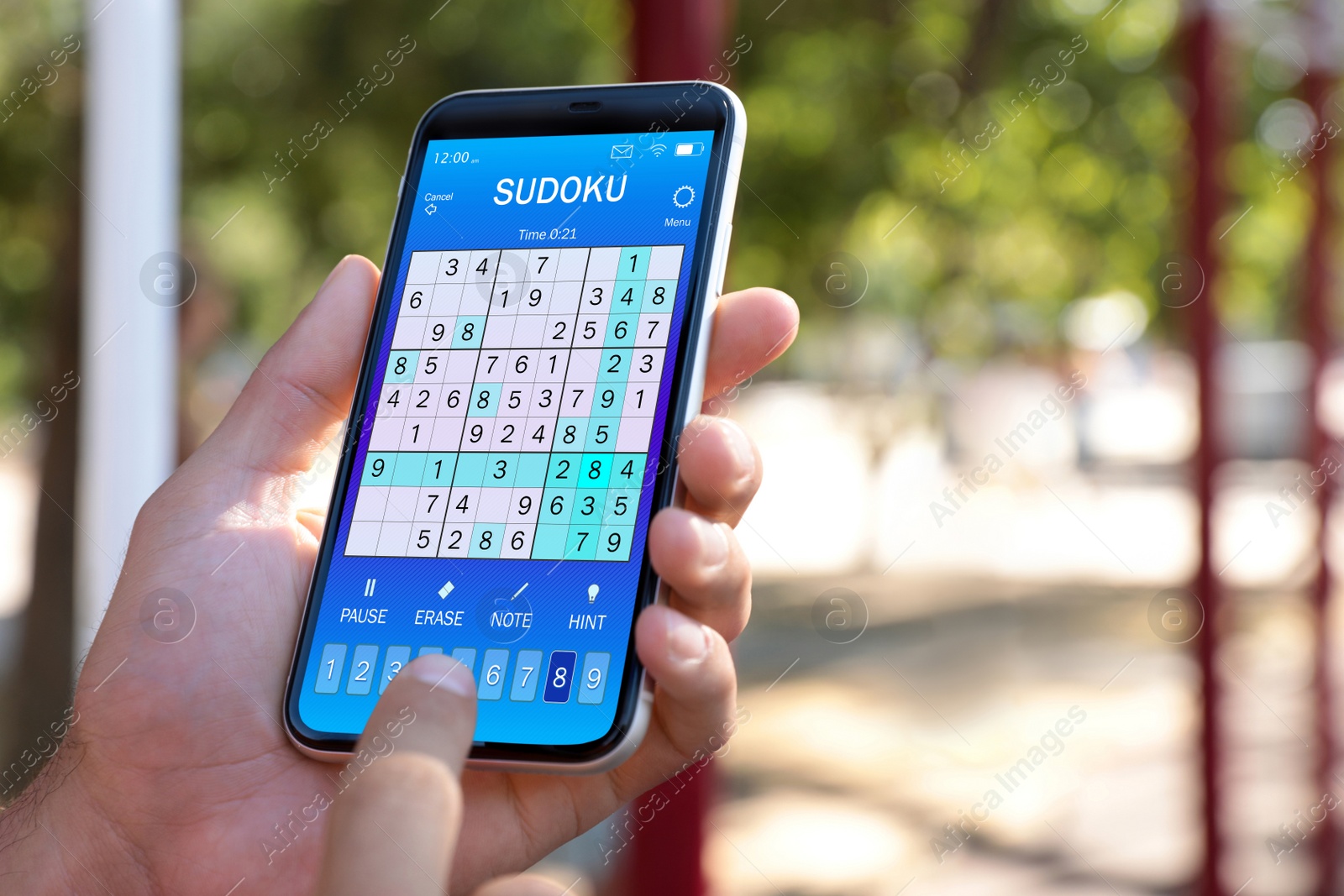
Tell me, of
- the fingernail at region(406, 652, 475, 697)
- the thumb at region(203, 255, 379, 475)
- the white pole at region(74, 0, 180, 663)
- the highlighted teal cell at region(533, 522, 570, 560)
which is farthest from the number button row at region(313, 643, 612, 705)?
the white pole at region(74, 0, 180, 663)

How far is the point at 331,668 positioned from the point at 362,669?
41 mm

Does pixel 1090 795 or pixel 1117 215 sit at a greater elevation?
pixel 1117 215

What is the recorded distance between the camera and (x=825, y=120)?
18.8 ft

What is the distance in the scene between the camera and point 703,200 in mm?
1478

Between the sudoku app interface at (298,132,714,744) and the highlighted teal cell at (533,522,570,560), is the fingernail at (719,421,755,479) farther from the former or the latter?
the highlighted teal cell at (533,522,570,560)

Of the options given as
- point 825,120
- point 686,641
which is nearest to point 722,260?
point 686,641

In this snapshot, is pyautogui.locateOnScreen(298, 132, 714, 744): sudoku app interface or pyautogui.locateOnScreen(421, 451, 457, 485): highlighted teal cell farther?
pyautogui.locateOnScreen(421, 451, 457, 485): highlighted teal cell

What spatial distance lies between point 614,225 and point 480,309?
206mm

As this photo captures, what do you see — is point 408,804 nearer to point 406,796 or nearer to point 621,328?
point 406,796

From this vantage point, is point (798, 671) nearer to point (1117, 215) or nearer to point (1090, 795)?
point (1090, 795)

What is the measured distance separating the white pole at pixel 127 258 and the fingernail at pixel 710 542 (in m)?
1.41

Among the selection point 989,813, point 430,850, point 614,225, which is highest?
point 614,225

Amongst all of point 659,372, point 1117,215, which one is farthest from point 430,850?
point 1117,215

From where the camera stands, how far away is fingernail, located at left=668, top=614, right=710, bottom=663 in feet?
4.14
